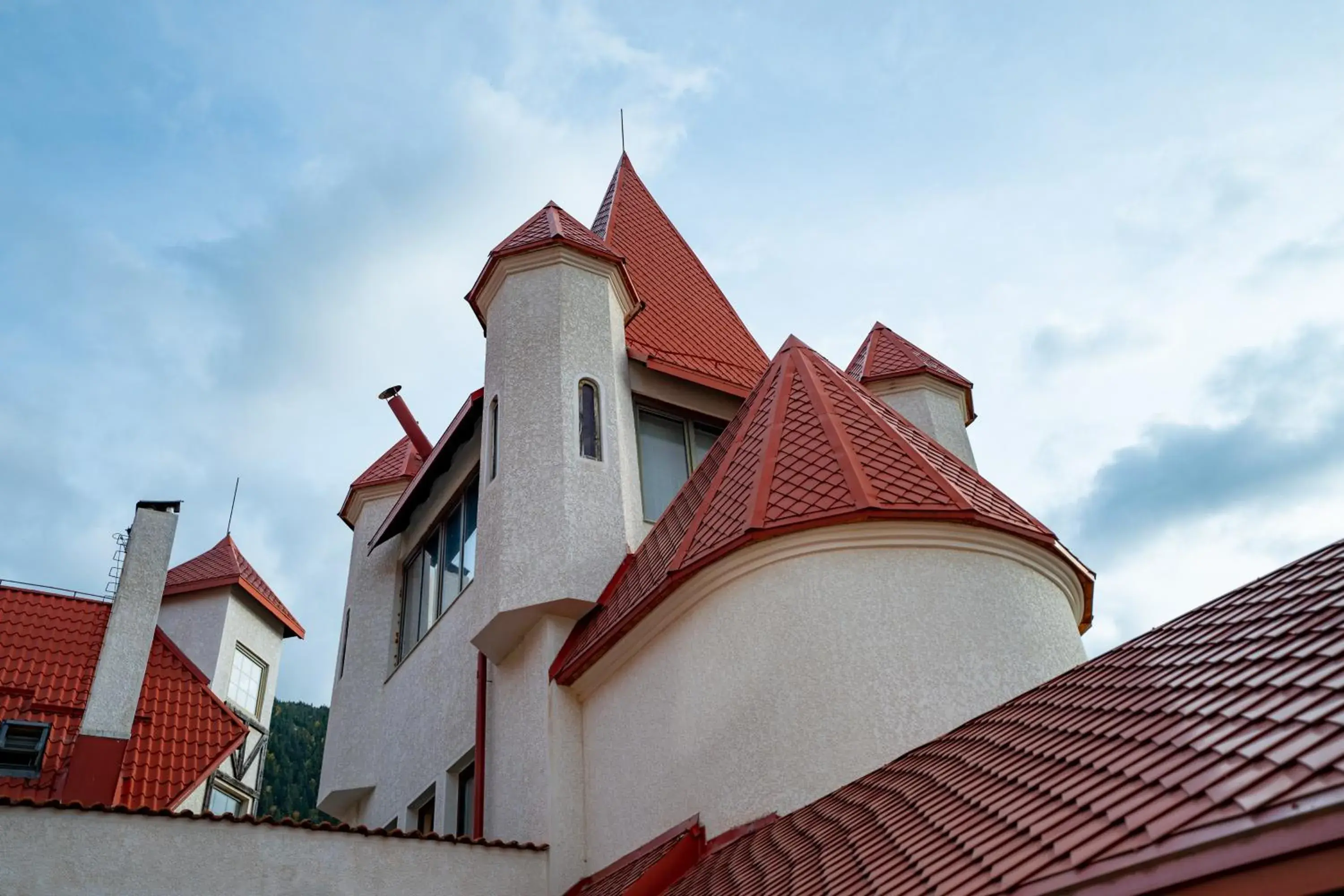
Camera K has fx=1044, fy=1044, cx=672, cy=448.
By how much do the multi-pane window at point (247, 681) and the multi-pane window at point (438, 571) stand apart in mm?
9345

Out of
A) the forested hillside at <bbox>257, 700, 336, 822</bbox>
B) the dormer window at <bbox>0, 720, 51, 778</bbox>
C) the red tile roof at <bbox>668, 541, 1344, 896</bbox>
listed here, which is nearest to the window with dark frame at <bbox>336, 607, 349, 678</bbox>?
the dormer window at <bbox>0, 720, 51, 778</bbox>

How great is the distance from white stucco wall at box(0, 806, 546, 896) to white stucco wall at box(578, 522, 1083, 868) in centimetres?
138

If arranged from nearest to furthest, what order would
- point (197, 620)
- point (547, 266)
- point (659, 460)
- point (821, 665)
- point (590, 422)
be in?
point (821, 665)
point (590, 422)
point (659, 460)
point (547, 266)
point (197, 620)

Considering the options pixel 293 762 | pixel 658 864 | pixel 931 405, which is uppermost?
pixel 293 762

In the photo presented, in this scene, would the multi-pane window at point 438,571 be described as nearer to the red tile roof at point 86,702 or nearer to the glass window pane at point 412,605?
the glass window pane at point 412,605

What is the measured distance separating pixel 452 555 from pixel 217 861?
21.4ft

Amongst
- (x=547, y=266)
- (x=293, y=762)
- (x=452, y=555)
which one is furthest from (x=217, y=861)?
(x=293, y=762)

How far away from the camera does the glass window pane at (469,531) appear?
13.0m

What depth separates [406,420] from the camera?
54.5ft

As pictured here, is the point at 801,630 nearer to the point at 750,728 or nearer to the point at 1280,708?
the point at 750,728

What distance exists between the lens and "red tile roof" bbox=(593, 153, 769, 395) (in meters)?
13.6

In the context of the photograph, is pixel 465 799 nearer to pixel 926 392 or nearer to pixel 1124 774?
pixel 926 392

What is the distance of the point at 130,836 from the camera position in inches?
289

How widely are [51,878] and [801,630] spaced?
17.9ft
